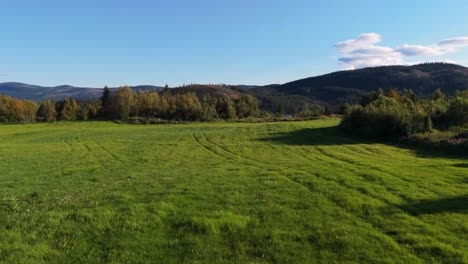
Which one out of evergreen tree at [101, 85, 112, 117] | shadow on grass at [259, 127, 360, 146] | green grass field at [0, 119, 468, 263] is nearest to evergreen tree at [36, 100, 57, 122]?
evergreen tree at [101, 85, 112, 117]

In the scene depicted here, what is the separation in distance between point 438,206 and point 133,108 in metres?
122

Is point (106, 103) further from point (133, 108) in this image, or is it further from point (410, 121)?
point (410, 121)

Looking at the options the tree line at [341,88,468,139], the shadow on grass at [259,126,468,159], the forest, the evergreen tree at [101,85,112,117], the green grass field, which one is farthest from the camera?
the evergreen tree at [101,85,112,117]

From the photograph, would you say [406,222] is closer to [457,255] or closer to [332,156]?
[457,255]

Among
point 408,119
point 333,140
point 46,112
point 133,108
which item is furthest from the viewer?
point 46,112

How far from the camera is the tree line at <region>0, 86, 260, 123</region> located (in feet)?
407

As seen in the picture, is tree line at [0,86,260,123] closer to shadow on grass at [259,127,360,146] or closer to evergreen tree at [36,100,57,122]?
evergreen tree at [36,100,57,122]

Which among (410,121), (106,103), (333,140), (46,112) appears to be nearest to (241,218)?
(333,140)

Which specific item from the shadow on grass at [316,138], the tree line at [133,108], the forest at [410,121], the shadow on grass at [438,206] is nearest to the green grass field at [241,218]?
the shadow on grass at [438,206]

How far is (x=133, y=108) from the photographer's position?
129 metres

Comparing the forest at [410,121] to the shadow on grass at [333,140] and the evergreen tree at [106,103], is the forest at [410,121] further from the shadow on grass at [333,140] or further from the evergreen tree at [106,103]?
the evergreen tree at [106,103]

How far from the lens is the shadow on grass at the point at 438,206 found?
13477 millimetres

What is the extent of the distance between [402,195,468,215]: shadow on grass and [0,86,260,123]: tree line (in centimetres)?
10384

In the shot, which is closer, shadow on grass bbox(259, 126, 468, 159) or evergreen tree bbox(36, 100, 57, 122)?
shadow on grass bbox(259, 126, 468, 159)
